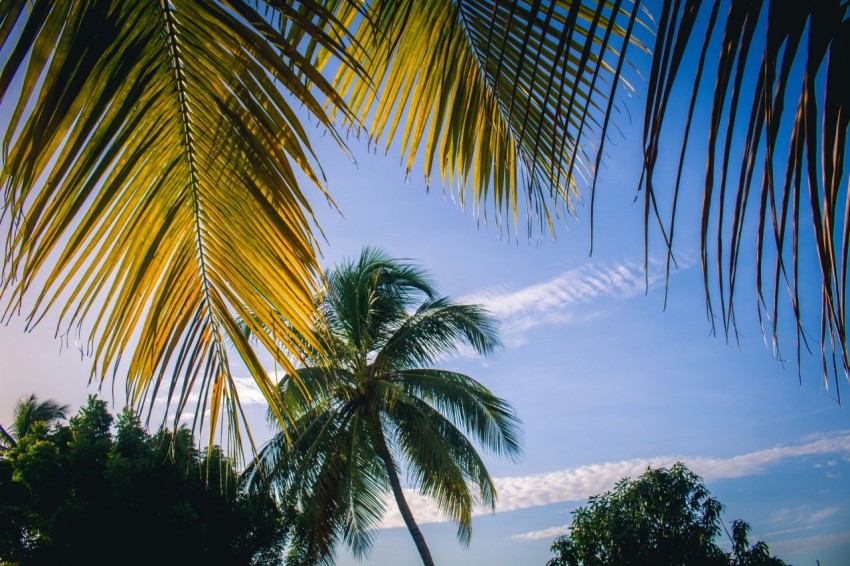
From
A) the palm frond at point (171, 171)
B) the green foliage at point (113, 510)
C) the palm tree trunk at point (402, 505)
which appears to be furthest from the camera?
the palm tree trunk at point (402, 505)

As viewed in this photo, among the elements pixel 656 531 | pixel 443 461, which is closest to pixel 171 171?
pixel 443 461

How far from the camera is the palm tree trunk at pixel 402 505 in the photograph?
11.6 metres

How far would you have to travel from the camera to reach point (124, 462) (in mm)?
10695

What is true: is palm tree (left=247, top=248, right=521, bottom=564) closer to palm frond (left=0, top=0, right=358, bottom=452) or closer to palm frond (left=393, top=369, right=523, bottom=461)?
palm frond (left=393, top=369, right=523, bottom=461)

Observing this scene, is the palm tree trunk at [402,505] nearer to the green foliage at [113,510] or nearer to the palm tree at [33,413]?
the green foliage at [113,510]

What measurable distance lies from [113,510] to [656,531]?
12.7 metres

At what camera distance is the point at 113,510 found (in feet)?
34.9

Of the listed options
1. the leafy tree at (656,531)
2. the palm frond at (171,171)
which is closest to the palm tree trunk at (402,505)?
the leafy tree at (656,531)

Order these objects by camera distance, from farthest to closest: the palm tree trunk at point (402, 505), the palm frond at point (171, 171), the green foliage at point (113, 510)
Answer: the palm tree trunk at point (402, 505) < the green foliage at point (113, 510) < the palm frond at point (171, 171)

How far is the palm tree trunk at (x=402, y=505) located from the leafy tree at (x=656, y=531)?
15.3 ft

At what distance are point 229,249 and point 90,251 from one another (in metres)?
0.32

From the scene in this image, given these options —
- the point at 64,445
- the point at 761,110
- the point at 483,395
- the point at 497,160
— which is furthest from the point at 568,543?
the point at 761,110

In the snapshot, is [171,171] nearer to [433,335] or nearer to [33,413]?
[433,335]

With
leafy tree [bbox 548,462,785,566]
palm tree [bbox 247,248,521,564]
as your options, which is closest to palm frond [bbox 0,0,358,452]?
palm tree [bbox 247,248,521,564]
